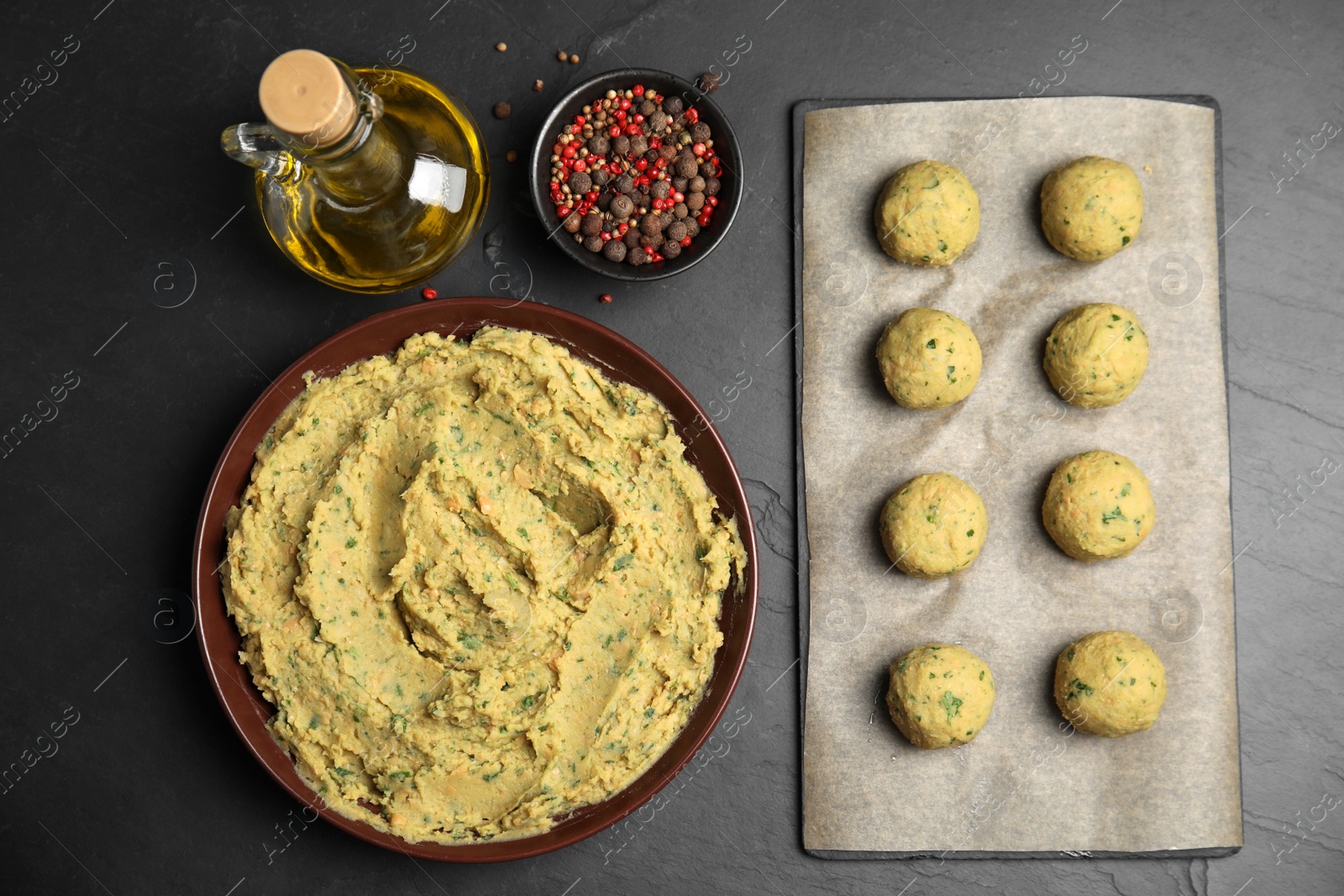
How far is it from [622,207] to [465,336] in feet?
2.14

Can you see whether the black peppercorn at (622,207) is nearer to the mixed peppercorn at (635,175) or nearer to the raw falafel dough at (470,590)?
the mixed peppercorn at (635,175)

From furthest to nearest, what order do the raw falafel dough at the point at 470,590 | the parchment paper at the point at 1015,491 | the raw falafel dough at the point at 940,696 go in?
the parchment paper at the point at 1015,491 < the raw falafel dough at the point at 940,696 < the raw falafel dough at the point at 470,590

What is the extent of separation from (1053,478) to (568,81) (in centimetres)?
217

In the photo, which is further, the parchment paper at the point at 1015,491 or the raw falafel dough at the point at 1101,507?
the parchment paper at the point at 1015,491

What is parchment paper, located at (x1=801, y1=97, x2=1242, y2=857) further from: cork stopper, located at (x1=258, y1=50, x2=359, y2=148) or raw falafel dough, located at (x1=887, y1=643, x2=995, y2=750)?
cork stopper, located at (x1=258, y1=50, x2=359, y2=148)

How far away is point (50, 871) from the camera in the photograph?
120 inches

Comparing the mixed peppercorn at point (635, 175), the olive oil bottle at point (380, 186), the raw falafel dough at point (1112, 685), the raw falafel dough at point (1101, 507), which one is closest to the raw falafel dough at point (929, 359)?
the raw falafel dough at point (1101, 507)

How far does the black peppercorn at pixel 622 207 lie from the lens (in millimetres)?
2895

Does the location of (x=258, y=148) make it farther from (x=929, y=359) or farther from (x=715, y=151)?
(x=929, y=359)

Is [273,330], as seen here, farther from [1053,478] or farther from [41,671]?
[1053,478]

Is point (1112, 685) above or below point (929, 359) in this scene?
below

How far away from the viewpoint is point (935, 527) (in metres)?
2.89

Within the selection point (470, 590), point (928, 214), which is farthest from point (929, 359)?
point (470, 590)

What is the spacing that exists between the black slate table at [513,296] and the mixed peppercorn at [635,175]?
0.23m
